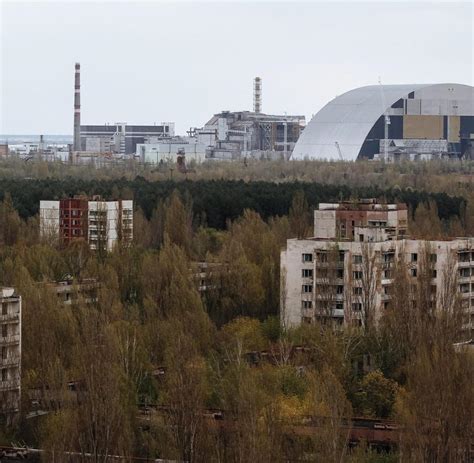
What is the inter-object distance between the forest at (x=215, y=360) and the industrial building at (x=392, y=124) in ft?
114

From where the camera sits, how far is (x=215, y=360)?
17500 millimetres

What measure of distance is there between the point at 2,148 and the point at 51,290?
2529 inches

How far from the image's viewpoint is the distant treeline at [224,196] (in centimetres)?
3369

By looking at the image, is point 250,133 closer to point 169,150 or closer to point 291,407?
point 169,150

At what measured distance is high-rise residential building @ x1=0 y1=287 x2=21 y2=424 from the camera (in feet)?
51.0

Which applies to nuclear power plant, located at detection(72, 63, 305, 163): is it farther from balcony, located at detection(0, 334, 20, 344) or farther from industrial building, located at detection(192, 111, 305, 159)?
balcony, located at detection(0, 334, 20, 344)

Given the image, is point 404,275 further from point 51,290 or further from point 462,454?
point 462,454

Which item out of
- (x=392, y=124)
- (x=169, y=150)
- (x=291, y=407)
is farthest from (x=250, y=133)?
(x=291, y=407)

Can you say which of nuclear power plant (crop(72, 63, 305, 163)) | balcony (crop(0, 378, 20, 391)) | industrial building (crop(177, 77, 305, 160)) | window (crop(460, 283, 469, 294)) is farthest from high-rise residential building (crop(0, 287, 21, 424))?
industrial building (crop(177, 77, 305, 160))

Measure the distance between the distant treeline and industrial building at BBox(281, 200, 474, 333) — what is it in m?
10.2

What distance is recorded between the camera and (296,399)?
619 inches

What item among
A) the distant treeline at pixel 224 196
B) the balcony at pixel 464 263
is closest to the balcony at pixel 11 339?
the balcony at pixel 464 263

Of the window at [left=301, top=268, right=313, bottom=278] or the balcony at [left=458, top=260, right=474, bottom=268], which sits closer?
the window at [left=301, top=268, right=313, bottom=278]

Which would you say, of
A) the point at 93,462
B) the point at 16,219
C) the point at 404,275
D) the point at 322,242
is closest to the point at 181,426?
the point at 93,462
